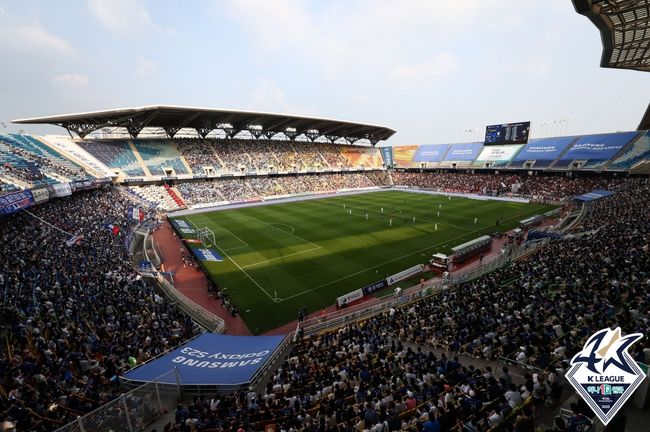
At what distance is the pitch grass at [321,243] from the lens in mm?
21344

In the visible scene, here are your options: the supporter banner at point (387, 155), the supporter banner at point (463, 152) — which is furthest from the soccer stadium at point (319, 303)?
the supporter banner at point (387, 155)

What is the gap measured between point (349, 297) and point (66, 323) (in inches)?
557

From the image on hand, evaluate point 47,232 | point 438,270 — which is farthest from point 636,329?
point 47,232

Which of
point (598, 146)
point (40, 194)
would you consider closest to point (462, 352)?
point (40, 194)

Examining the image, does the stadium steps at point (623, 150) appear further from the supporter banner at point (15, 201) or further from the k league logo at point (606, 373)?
the supporter banner at point (15, 201)

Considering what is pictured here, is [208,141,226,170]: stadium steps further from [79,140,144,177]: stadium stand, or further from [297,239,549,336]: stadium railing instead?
[297,239,549,336]: stadium railing

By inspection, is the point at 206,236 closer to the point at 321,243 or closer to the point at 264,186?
the point at 321,243

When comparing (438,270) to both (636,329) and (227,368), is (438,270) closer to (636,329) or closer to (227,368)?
(636,329)

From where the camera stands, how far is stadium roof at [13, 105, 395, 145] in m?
47.4

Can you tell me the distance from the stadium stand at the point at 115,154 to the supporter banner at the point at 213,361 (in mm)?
48310

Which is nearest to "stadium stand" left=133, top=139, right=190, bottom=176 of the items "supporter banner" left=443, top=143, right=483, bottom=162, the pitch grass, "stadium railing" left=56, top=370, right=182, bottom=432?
the pitch grass

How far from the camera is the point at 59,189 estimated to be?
30.4m

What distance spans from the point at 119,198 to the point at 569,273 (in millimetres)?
48733

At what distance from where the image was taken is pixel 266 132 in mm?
69250
